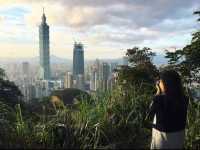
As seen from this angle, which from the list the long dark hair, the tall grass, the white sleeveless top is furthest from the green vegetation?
the long dark hair

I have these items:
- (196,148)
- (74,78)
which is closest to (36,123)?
(196,148)

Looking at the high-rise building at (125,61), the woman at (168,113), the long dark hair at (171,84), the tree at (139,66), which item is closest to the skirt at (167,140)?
the woman at (168,113)

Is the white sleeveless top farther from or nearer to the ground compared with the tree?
nearer to the ground

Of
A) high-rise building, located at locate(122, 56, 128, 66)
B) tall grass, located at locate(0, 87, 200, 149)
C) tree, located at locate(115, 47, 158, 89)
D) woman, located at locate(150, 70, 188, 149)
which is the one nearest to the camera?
woman, located at locate(150, 70, 188, 149)

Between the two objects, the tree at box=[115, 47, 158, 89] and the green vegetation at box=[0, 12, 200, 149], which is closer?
the green vegetation at box=[0, 12, 200, 149]

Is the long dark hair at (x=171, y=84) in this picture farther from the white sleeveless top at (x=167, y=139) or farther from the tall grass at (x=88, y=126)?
the tall grass at (x=88, y=126)

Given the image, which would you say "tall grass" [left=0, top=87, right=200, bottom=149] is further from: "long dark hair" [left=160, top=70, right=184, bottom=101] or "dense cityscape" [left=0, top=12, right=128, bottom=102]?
"long dark hair" [left=160, top=70, right=184, bottom=101]

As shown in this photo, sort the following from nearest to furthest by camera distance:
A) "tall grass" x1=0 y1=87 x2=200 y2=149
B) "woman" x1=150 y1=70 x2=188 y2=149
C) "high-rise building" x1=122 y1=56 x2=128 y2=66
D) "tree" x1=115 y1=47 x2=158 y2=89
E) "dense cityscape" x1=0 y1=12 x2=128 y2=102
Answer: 1. "woman" x1=150 y1=70 x2=188 y2=149
2. "tall grass" x1=0 y1=87 x2=200 y2=149
3. "dense cityscape" x1=0 y1=12 x2=128 y2=102
4. "tree" x1=115 y1=47 x2=158 y2=89
5. "high-rise building" x1=122 y1=56 x2=128 y2=66
